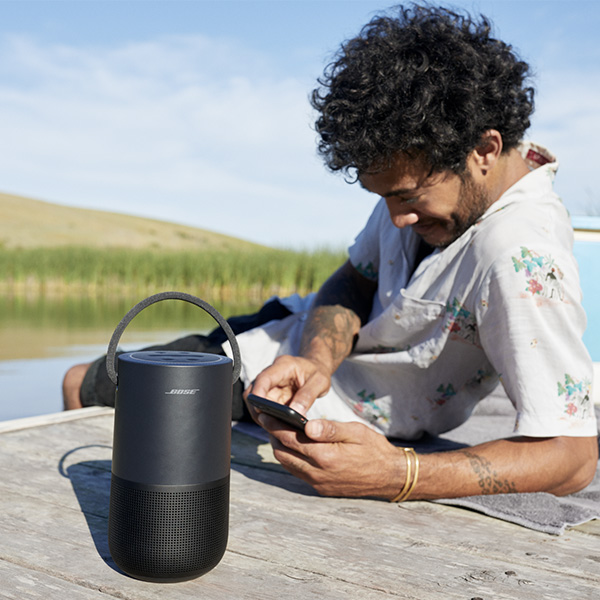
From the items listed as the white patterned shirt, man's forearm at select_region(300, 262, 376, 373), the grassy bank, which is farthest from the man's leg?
the grassy bank

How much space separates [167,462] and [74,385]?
1.63 metres

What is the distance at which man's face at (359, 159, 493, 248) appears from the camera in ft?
5.43

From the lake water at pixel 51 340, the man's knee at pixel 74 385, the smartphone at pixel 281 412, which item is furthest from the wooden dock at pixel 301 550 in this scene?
the lake water at pixel 51 340

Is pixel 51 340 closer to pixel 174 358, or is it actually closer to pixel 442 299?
A: pixel 442 299

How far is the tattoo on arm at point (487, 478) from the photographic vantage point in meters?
1.45

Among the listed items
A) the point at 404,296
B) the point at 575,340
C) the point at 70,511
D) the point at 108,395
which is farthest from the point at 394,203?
the point at 108,395

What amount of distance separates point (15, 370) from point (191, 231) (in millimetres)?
38227

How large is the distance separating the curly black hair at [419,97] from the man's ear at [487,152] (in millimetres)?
27

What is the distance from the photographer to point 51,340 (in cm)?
656

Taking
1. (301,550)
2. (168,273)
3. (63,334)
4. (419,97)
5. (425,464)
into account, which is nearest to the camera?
(301,550)

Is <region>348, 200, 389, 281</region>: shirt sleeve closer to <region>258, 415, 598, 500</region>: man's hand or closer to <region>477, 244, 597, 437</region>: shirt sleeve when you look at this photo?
<region>477, 244, 597, 437</region>: shirt sleeve

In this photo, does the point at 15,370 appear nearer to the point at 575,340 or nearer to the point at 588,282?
the point at 588,282

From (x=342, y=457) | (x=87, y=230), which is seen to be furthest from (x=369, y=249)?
(x=87, y=230)

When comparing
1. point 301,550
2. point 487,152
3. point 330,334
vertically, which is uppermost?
point 487,152
